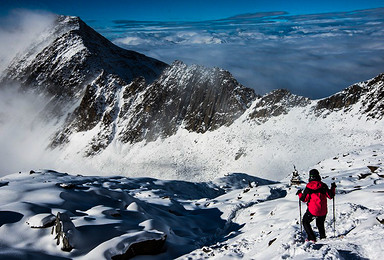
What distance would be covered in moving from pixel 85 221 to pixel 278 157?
42.9 m

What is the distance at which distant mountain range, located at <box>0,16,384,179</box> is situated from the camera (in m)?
56.2

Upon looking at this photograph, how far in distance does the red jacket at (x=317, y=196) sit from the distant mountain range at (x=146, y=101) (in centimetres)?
4204

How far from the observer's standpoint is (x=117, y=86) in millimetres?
94312

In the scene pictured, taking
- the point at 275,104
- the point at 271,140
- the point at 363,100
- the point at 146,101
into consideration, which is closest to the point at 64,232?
the point at 271,140

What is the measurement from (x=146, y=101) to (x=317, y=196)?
249ft

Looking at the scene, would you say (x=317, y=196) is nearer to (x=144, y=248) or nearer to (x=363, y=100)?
(x=144, y=248)

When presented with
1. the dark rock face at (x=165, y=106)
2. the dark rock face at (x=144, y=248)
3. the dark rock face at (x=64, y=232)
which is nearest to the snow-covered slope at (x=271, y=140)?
the dark rock face at (x=165, y=106)

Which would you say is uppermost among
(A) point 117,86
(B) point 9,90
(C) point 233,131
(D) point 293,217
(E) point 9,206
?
(B) point 9,90

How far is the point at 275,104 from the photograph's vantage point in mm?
61156

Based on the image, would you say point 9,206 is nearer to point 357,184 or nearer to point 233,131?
point 357,184

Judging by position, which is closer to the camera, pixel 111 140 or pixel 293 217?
pixel 293 217

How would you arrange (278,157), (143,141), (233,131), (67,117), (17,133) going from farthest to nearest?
(17,133)
(67,117)
(143,141)
(233,131)
(278,157)

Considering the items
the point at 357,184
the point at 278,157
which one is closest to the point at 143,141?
the point at 278,157

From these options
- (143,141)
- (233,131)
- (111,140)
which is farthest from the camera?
(111,140)
